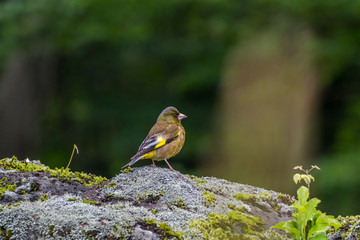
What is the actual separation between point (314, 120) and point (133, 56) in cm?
545

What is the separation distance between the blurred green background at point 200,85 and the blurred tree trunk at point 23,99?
3cm

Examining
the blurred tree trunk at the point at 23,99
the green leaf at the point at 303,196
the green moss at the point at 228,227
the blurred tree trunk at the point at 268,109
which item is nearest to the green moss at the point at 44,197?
the green moss at the point at 228,227

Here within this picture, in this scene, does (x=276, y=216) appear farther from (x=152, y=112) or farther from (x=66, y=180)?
(x=152, y=112)

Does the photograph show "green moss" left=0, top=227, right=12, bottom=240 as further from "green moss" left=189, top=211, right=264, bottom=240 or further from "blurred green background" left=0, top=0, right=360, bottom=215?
"blurred green background" left=0, top=0, right=360, bottom=215

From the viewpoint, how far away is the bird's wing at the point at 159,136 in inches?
235

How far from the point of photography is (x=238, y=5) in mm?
16312

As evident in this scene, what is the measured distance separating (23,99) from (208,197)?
13.8 meters

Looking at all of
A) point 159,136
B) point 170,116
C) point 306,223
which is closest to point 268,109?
point 170,116

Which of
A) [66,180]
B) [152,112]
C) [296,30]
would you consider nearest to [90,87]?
[152,112]

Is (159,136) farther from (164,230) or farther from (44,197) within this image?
(164,230)

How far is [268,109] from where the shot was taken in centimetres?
1541

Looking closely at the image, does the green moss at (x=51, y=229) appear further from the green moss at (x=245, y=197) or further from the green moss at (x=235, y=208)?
the green moss at (x=245, y=197)

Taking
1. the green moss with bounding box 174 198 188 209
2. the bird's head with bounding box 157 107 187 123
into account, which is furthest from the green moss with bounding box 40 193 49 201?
the bird's head with bounding box 157 107 187 123

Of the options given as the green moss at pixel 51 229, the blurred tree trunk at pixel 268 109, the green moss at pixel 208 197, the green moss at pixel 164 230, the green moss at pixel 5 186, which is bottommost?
the green moss at pixel 51 229
